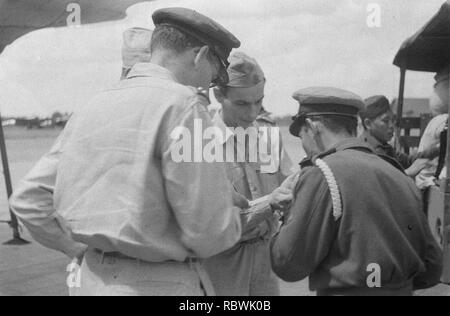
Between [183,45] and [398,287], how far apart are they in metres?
0.85

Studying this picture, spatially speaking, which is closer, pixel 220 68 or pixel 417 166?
pixel 220 68

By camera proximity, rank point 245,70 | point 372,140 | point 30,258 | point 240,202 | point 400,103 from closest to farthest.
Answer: point 240,202, point 245,70, point 400,103, point 372,140, point 30,258

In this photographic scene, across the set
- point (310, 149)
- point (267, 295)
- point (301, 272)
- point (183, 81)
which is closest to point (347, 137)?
point (310, 149)

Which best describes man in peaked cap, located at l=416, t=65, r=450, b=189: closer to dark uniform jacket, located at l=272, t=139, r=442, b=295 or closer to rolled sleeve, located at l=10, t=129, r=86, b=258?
dark uniform jacket, located at l=272, t=139, r=442, b=295

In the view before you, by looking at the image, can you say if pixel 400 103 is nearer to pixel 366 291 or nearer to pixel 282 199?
pixel 282 199

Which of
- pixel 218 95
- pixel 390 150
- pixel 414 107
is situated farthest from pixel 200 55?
pixel 390 150

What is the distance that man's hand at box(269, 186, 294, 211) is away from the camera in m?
1.59

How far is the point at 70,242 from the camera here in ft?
4.74

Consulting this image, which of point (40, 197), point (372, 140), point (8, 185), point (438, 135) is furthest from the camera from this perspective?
point (8, 185)

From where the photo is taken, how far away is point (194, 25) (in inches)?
51.3

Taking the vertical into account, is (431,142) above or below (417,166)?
above

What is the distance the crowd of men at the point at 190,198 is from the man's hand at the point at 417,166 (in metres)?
0.89

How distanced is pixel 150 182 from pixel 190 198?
10 centimetres
